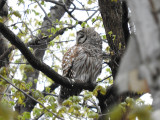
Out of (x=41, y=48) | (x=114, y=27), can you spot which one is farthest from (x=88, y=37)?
(x=41, y=48)

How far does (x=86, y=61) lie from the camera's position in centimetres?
488

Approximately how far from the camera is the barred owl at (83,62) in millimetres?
4809

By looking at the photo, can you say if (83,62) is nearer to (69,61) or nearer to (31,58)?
(69,61)

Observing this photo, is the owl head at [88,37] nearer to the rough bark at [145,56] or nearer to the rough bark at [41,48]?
the rough bark at [41,48]

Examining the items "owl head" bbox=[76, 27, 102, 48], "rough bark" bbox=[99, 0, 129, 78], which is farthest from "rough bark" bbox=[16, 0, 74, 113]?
"rough bark" bbox=[99, 0, 129, 78]

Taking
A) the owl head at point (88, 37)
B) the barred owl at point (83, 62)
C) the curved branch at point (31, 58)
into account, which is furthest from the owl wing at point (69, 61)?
the curved branch at point (31, 58)

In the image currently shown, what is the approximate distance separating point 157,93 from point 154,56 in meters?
0.06

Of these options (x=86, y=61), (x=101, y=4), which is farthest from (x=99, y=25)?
(x=101, y=4)

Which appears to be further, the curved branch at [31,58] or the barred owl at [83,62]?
the barred owl at [83,62]

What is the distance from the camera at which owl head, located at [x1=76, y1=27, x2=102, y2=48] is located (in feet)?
16.9

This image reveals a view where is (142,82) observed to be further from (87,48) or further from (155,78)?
(87,48)

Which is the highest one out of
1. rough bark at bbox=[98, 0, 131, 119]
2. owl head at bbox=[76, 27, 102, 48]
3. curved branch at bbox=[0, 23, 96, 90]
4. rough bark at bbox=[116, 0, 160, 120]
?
owl head at bbox=[76, 27, 102, 48]

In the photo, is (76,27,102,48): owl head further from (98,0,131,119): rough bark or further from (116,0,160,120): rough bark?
(116,0,160,120): rough bark

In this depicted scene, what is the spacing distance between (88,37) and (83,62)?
646mm
